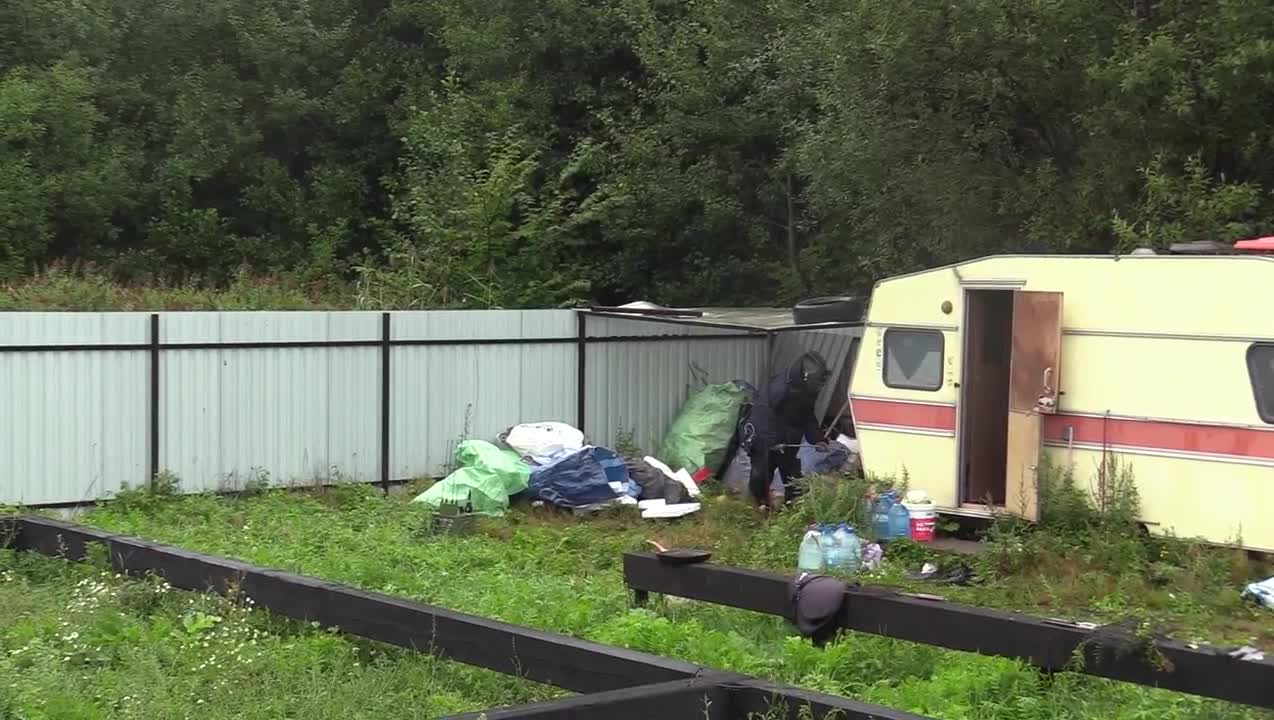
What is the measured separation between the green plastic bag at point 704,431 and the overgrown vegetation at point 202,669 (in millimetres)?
8121

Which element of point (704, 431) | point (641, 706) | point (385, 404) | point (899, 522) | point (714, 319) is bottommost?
point (899, 522)

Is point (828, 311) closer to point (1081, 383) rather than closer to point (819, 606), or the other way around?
point (1081, 383)

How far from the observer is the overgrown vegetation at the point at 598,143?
50.1ft

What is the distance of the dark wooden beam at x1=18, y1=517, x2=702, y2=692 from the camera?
5.82 m

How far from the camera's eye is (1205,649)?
5.76 metres

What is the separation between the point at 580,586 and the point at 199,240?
62.3 ft

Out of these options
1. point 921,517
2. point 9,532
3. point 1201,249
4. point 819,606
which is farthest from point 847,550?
point 9,532

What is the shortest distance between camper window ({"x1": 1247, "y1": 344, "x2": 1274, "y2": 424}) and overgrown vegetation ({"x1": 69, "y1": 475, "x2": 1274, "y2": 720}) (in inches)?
43.8

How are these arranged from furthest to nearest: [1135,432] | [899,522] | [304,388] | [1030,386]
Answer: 1. [304,388]
2. [899,522]
3. [1030,386]
4. [1135,432]

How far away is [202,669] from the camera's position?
659 centimetres

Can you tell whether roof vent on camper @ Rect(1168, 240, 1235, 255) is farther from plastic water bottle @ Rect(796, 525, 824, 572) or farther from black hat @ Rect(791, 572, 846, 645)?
black hat @ Rect(791, 572, 846, 645)

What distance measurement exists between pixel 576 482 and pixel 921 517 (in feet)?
11.3

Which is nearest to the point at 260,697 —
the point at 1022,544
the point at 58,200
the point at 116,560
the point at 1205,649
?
the point at 116,560

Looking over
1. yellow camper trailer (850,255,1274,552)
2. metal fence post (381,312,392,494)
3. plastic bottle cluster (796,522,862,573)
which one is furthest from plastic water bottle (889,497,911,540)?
metal fence post (381,312,392,494)
